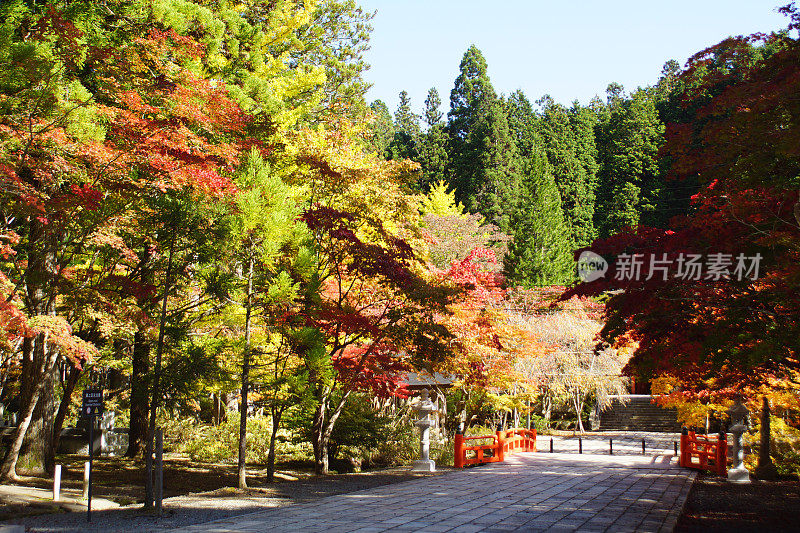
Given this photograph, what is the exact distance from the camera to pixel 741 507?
405 inches

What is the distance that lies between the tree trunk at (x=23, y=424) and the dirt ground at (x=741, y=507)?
1191 cm

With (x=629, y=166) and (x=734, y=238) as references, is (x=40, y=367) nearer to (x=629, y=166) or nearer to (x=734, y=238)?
(x=734, y=238)

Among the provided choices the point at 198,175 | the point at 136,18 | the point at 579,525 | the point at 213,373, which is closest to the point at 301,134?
the point at 198,175

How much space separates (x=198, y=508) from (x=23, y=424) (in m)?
5.36

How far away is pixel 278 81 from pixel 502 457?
45.0ft

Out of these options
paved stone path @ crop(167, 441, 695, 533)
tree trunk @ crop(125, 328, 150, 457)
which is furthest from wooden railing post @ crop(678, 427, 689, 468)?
tree trunk @ crop(125, 328, 150, 457)

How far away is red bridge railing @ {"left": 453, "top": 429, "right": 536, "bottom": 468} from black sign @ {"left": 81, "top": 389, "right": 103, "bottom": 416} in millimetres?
9597

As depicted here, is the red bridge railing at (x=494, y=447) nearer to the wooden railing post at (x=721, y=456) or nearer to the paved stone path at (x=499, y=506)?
the paved stone path at (x=499, y=506)

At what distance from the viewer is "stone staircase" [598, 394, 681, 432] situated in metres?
31.5

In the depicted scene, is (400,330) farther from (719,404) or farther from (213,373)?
(719,404)

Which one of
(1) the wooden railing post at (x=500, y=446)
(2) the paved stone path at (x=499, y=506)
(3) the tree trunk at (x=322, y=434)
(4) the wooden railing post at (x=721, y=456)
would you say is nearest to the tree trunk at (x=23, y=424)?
(3) the tree trunk at (x=322, y=434)

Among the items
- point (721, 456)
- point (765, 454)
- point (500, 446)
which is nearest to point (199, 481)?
point (500, 446)

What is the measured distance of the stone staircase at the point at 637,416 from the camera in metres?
31.5

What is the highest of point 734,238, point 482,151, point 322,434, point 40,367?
point 482,151
